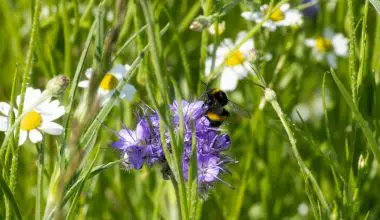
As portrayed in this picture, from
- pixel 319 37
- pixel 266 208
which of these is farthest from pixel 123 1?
pixel 319 37

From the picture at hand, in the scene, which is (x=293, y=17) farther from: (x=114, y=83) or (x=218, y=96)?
(x=218, y=96)

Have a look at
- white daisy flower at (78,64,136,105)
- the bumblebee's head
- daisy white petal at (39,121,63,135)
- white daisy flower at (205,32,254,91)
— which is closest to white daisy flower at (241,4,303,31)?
white daisy flower at (205,32,254,91)

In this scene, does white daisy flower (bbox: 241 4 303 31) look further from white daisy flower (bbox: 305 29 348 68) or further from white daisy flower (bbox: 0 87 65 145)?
white daisy flower (bbox: 0 87 65 145)

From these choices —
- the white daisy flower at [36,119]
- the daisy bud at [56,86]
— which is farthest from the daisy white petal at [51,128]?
the daisy bud at [56,86]

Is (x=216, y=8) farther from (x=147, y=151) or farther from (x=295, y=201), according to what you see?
(x=295, y=201)

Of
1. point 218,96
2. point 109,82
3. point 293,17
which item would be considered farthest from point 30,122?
point 293,17

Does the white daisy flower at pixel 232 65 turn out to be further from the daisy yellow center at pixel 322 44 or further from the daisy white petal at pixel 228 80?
the daisy yellow center at pixel 322 44

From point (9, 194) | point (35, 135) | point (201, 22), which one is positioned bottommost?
point (9, 194)
